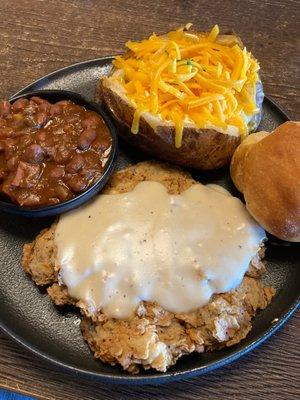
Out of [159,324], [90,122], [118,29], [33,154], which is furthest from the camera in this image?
[118,29]

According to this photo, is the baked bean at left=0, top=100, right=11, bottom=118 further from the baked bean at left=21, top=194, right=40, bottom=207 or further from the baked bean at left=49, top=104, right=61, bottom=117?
the baked bean at left=21, top=194, right=40, bottom=207

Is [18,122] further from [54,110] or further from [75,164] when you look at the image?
[75,164]

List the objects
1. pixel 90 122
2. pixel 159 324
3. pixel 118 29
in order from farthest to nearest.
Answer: pixel 118 29 → pixel 90 122 → pixel 159 324

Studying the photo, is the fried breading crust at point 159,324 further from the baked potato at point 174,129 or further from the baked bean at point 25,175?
the baked potato at point 174,129

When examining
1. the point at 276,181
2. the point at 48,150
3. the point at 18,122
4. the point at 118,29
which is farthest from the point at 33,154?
the point at 118,29

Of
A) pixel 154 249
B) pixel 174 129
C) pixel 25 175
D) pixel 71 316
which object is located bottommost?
pixel 71 316

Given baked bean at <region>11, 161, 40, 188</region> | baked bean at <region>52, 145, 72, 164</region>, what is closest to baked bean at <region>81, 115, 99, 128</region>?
baked bean at <region>52, 145, 72, 164</region>

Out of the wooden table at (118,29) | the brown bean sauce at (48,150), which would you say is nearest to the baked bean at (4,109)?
the brown bean sauce at (48,150)
